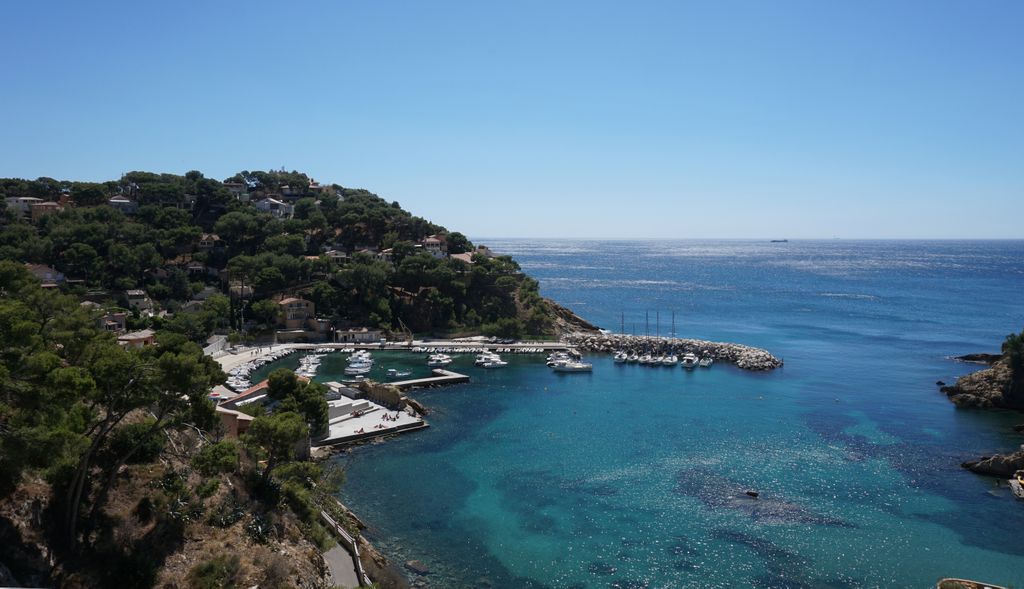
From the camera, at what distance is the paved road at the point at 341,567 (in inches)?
801

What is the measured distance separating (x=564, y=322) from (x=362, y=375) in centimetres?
2973

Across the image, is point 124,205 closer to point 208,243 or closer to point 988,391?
point 208,243

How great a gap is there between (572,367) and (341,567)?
3598cm

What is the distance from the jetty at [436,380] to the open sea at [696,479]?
1718 mm

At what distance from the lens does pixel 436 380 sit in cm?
4909

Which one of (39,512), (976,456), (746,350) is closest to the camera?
(39,512)

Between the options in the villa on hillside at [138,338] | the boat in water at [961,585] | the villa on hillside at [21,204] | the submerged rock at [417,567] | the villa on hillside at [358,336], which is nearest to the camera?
the boat in water at [961,585]

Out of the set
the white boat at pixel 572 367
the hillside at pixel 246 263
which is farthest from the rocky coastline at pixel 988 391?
the hillside at pixel 246 263

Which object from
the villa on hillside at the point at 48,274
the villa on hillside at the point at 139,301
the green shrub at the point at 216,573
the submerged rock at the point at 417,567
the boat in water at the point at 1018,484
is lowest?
the boat in water at the point at 1018,484

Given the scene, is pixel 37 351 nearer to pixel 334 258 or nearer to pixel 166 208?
pixel 334 258

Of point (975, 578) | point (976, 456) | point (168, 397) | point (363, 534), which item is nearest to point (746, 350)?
point (976, 456)

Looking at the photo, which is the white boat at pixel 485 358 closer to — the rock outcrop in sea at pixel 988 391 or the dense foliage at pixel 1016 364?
the rock outcrop in sea at pixel 988 391

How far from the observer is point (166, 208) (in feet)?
268

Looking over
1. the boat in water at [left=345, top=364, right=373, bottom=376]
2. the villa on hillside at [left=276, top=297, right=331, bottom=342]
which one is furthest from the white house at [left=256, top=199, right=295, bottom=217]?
the boat in water at [left=345, top=364, right=373, bottom=376]
